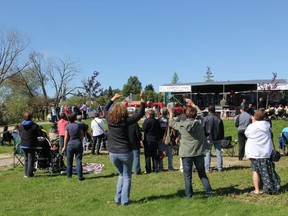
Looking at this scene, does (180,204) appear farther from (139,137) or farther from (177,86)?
(177,86)

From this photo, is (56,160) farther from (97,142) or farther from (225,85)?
(225,85)

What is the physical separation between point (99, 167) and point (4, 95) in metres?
52.2

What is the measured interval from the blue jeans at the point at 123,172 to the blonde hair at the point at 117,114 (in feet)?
1.88

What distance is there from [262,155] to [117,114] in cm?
273

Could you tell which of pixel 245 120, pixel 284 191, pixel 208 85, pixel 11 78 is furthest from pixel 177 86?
pixel 11 78

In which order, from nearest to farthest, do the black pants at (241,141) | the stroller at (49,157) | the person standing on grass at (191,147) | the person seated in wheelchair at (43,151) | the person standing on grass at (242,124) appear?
the person standing on grass at (191,147) → the person seated in wheelchair at (43,151) → the stroller at (49,157) → the person standing on grass at (242,124) → the black pants at (241,141)

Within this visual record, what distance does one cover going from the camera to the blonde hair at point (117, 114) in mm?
6683

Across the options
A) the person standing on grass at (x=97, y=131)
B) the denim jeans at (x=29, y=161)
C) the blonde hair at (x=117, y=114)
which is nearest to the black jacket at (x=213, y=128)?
the blonde hair at (x=117, y=114)

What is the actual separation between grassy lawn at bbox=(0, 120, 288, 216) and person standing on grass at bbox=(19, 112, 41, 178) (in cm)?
40

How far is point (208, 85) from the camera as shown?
33.2 metres

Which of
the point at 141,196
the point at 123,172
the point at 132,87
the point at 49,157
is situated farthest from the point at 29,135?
the point at 132,87

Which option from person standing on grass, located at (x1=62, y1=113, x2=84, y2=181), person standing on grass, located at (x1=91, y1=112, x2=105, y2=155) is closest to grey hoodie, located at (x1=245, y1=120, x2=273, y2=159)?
person standing on grass, located at (x1=62, y1=113, x2=84, y2=181)

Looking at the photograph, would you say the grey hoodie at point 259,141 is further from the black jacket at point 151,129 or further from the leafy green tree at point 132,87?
the leafy green tree at point 132,87

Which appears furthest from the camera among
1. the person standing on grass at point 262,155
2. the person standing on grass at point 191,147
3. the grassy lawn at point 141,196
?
the person standing on grass at point 262,155
